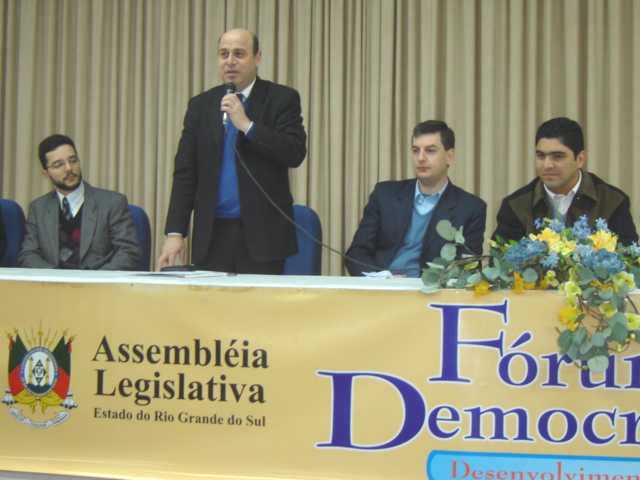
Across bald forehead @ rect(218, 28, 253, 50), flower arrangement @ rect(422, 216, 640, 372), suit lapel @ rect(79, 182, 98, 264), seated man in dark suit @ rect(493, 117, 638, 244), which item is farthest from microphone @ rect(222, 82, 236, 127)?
seated man in dark suit @ rect(493, 117, 638, 244)

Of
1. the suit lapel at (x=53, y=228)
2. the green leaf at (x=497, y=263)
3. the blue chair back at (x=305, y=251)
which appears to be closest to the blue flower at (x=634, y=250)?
the green leaf at (x=497, y=263)

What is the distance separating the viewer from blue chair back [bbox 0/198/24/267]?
3795 mm

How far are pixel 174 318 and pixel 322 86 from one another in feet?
8.48

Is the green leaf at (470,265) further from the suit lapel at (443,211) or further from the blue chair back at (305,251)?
the blue chair back at (305,251)

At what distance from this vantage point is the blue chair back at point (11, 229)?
379 cm

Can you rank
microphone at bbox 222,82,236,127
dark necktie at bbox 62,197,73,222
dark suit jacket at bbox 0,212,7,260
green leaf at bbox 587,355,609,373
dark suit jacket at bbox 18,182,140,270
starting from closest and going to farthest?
green leaf at bbox 587,355,609,373, microphone at bbox 222,82,236,127, dark suit jacket at bbox 18,182,140,270, dark necktie at bbox 62,197,73,222, dark suit jacket at bbox 0,212,7,260

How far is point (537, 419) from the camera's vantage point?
1979mm

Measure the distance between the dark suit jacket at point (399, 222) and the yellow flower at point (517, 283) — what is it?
1.24m

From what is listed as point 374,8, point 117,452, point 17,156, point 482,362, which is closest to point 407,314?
point 482,362

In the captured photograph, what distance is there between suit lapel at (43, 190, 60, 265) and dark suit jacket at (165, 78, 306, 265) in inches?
29.7

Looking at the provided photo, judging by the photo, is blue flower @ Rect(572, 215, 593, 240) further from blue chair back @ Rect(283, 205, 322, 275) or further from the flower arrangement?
blue chair back @ Rect(283, 205, 322, 275)

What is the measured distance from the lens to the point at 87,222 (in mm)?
3611

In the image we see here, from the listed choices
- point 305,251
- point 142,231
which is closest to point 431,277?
point 305,251

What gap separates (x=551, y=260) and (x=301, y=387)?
2.17 ft
